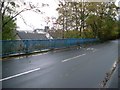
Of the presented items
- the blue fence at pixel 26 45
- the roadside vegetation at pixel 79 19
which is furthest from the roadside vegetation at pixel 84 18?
the blue fence at pixel 26 45

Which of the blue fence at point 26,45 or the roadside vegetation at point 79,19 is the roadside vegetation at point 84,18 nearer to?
the roadside vegetation at point 79,19

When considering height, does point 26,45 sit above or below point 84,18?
below

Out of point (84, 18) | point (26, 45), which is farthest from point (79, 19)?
point (26, 45)

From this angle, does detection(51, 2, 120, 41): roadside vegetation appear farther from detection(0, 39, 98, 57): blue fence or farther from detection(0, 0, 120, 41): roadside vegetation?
detection(0, 39, 98, 57): blue fence

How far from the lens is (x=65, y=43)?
36.1m

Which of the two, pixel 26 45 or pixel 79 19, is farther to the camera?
pixel 79 19

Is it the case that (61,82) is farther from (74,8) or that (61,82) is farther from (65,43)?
(74,8)

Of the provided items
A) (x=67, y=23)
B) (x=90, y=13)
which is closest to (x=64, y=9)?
(x=67, y=23)

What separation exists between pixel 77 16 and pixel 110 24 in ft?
70.0

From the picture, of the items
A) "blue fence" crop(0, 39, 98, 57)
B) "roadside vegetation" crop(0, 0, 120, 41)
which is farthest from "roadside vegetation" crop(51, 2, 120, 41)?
"blue fence" crop(0, 39, 98, 57)

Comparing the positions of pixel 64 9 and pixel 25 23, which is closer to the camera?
pixel 25 23

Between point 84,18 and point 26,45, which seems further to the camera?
point 84,18

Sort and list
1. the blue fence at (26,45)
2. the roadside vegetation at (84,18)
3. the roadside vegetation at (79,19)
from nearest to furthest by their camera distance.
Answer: the blue fence at (26,45)
the roadside vegetation at (79,19)
the roadside vegetation at (84,18)

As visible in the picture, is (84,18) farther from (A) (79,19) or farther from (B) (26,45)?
(B) (26,45)
